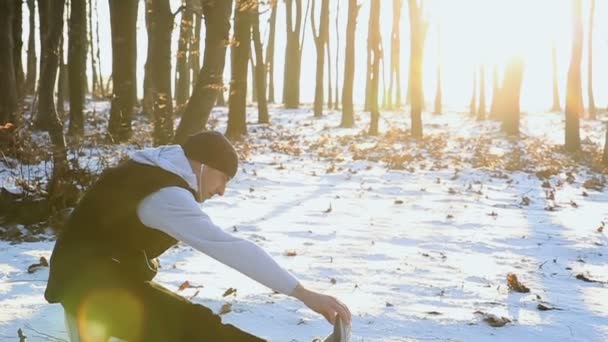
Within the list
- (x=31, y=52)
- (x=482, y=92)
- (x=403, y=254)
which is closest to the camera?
(x=403, y=254)

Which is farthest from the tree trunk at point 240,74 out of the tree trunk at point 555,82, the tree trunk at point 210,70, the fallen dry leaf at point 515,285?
the tree trunk at point 555,82

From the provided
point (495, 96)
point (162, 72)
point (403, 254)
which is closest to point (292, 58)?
point (495, 96)

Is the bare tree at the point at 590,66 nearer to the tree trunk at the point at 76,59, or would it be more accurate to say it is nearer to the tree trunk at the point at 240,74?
the tree trunk at the point at 240,74

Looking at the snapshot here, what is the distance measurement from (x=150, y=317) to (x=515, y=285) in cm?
364

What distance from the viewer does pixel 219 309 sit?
468 cm

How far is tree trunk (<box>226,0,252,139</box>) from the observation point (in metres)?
17.3

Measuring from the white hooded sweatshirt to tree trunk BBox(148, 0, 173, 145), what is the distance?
9.63 meters

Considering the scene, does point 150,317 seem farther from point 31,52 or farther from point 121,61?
point 31,52

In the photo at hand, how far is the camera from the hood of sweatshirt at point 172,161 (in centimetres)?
276

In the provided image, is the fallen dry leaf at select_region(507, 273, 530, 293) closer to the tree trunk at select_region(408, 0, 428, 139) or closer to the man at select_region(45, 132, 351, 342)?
the man at select_region(45, 132, 351, 342)

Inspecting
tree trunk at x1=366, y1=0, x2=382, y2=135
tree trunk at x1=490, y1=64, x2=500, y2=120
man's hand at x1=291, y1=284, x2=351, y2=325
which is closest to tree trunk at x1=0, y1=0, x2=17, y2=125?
man's hand at x1=291, y1=284, x2=351, y2=325

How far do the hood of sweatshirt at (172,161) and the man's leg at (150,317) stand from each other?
564 millimetres

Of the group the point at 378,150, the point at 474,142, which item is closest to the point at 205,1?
the point at 378,150

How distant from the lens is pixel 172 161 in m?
2.79
